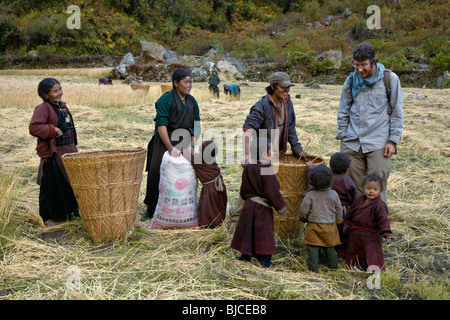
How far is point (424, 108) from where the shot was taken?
9.66 metres

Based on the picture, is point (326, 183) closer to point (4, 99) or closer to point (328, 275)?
point (328, 275)

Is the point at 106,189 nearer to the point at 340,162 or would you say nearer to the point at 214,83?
the point at 340,162

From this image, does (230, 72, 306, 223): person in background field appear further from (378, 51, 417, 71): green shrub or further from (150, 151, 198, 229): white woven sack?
(378, 51, 417, 71): green shrub

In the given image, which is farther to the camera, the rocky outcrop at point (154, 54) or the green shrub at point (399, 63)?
the rocky outcrop at point (154, 54)

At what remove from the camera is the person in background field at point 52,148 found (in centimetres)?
326

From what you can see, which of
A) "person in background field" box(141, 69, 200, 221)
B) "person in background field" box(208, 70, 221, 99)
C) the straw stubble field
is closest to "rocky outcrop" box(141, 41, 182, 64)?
"person in background field" box(208, 70, 221, 99)

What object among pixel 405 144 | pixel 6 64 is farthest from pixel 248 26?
pixel 405 144

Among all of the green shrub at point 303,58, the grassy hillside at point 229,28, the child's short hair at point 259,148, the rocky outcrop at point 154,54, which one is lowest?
the child's short hair at point 259,148

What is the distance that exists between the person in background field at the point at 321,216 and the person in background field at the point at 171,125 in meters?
1.28

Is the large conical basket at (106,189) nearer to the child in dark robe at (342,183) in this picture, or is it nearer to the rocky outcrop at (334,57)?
the child in dark robe at (342,183)

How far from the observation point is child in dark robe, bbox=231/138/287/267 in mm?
2609

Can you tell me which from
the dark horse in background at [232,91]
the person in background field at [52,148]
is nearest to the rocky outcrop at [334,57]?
the dark horse in background at [232,91]

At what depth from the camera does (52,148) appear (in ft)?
10.8
